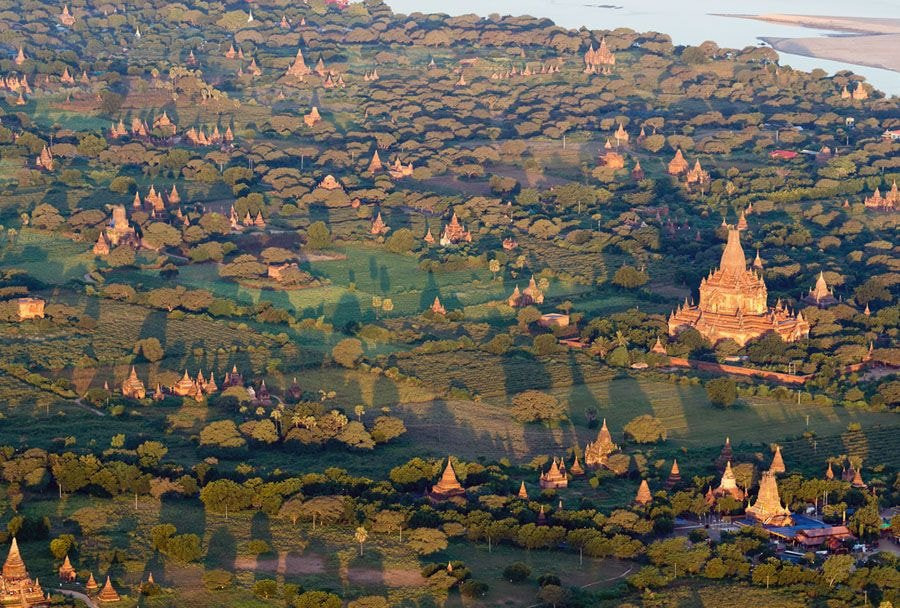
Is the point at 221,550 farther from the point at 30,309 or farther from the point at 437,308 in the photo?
the point at 437,308

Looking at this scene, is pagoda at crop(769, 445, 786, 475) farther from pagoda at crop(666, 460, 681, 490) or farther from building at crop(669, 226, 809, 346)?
building at crop(669, 226, 809, 346)

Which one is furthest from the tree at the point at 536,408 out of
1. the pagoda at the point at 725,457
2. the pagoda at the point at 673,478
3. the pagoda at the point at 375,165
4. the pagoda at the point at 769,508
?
the pagoda at the point at 375,165

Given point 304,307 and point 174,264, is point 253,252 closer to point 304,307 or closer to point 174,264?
point 174,264

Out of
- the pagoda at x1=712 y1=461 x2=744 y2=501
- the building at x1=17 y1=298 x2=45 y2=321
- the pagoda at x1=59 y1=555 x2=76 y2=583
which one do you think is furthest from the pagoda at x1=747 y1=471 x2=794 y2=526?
the building at x1=17 y1=298 x2=45 y2=321

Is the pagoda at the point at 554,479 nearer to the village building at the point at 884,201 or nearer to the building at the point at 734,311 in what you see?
the building at the point at 734,311

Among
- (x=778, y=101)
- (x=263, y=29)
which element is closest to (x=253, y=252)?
(x=778, y=101)
